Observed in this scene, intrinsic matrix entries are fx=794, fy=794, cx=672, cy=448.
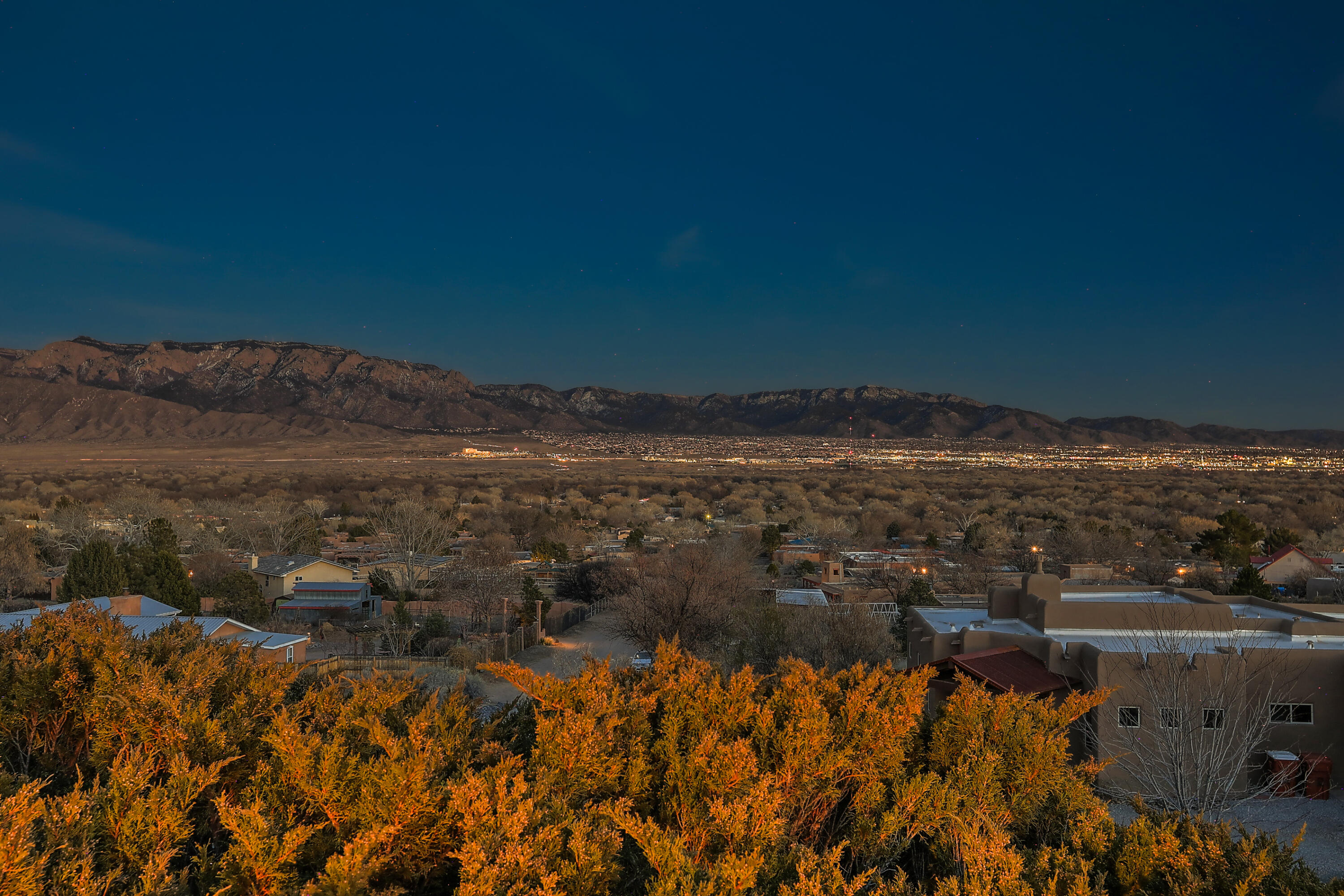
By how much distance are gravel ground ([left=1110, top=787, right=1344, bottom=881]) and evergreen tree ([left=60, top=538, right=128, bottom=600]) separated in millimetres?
29619

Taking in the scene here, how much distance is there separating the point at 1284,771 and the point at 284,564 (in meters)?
36.1

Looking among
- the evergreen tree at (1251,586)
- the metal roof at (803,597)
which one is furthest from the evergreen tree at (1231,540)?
the metal roof at (803,597)

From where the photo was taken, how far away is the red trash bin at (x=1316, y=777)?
12.0 metres

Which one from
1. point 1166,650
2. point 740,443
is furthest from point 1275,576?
point 740,443

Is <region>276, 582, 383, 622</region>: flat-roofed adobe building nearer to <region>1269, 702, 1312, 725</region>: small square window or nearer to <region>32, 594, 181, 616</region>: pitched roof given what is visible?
<region>32, 594, 181, 616</region>: pitched roof

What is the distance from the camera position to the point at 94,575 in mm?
27234

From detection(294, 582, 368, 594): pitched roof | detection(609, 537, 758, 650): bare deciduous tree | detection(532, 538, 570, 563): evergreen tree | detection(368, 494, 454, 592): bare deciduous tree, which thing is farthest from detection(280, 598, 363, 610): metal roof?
detection(609, 537, 758, 650): bare deciduous tree

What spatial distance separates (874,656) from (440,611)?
17.8 metres

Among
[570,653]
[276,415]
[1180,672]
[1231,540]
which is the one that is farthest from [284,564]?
[276,415]

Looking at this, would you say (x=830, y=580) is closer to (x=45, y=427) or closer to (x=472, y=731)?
(x=472, y=731)

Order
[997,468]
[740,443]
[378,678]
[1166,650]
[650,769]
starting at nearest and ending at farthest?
1. [650,769]
2. [378,678]
3. [1166,650]
4. [997,468]
5. [740,443]

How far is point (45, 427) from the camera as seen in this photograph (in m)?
154

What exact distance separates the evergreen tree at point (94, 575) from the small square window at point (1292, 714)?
31.2 meters

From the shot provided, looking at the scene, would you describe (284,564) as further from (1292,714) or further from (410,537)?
(1292,714)
